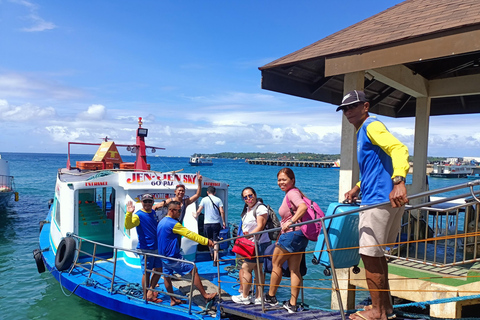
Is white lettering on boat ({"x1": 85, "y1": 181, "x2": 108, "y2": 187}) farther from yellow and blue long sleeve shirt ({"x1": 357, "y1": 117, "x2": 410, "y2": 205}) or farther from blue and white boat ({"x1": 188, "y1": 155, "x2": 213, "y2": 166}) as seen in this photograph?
blue and white boat ({"x1": 188, "y1": 155, "x2": 213, "y2": 166})

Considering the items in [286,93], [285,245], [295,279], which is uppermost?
[286,93]

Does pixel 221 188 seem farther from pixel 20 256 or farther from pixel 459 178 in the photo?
pixel 459 178

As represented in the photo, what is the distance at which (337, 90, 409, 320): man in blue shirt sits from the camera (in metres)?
3.09

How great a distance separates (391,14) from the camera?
6691mm

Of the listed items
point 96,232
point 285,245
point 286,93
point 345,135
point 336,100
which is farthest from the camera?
point 96,232

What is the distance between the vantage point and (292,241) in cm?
436

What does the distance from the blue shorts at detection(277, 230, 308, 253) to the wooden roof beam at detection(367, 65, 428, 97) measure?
3294 mm

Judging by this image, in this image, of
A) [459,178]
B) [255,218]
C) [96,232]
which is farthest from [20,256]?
[459,178]

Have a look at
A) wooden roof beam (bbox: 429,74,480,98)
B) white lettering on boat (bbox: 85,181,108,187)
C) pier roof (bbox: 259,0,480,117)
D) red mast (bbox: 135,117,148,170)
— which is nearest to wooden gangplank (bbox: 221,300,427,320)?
pier roof (bbox: 259,0,480,117)

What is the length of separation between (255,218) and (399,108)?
7553mm

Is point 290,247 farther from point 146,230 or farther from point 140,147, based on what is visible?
point 140,147

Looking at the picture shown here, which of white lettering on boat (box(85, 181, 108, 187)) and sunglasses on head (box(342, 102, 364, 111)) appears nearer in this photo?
sunglasses on head (box(342, 102, 364, 111))

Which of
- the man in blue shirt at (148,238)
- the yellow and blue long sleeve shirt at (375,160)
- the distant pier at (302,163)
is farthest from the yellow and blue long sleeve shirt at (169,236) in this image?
the distant pier at (302,163)

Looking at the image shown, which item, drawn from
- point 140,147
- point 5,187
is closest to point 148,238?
point 140,147
